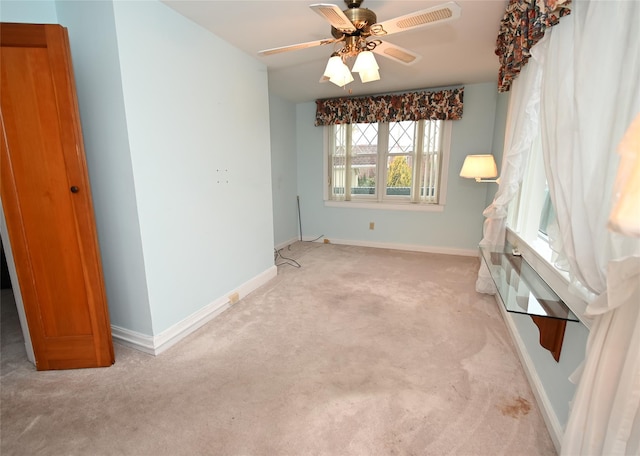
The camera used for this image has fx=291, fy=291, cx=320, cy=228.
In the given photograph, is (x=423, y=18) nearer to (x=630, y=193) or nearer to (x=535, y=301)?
(x=630, y=193)

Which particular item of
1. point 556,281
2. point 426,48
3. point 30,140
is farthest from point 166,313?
point 426,48

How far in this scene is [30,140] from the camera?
1592mm

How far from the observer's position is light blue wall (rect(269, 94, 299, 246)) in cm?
429

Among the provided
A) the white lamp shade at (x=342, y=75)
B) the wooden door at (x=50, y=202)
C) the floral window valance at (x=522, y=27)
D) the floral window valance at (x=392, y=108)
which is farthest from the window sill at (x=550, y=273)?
the wooden door at (x=50, y=202)

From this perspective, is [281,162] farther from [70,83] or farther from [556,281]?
[556,281]

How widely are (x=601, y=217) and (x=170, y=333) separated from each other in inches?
95.9

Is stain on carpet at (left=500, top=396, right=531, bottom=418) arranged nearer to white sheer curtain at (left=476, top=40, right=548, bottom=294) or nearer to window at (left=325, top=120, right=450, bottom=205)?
white sheer curtain at (left=476, top=40, right=548, bottom=294)

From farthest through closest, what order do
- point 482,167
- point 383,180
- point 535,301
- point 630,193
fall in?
point 383,180 < point 482,167 < point 535,301 < point 630,193

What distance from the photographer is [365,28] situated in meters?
→ 1.63

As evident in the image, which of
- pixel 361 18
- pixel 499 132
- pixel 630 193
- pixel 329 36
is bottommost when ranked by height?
pixel 630 193

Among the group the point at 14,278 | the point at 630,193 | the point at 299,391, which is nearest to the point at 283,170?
the point at 14,278

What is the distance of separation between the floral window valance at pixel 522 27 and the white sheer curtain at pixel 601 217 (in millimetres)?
144

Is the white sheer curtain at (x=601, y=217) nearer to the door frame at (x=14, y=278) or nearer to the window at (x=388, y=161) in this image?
the door frame at (x=14, y=278)

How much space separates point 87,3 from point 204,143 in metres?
0.97
